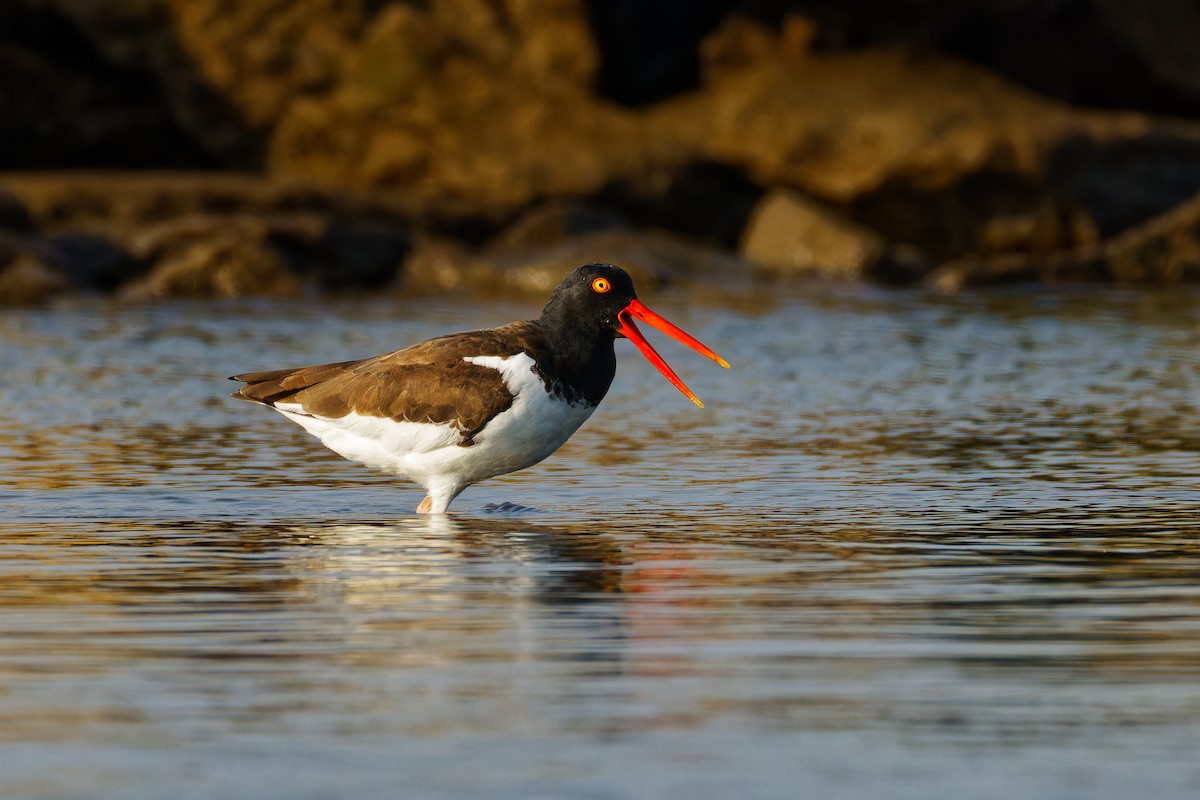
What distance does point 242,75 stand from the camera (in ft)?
104

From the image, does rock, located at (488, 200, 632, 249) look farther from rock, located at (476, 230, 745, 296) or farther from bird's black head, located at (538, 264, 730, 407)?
bird's black head, located at (538, 264, 730, 407)

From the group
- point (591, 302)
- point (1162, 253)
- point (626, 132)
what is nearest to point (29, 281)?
point (626, 132)

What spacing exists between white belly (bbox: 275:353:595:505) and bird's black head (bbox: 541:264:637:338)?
415 millimetres

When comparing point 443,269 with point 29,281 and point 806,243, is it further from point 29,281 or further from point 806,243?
point 29,281

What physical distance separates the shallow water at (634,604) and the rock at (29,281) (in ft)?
32.8

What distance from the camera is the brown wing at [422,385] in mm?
10094

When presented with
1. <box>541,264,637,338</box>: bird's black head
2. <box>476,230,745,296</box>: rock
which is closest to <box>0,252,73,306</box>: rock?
<box>476,230,745,296</box>: rock

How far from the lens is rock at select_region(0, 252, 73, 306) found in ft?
84.0

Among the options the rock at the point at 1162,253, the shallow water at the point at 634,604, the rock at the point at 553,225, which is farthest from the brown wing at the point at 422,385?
the rock at the point at 1162,253

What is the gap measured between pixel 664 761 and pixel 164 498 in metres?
6.00

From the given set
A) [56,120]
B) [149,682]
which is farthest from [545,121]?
[149,682]

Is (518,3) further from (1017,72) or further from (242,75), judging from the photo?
(1017,72)

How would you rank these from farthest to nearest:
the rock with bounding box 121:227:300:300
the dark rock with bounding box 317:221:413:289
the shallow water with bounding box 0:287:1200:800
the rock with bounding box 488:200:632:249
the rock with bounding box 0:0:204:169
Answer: the rock with bounding box 0:0:204:169 → the rock with bounding box 488:200:632:249 → the dark rock with bounding box 317:221:413:289 → the rock with bounding box 121:227:300:300 → the shallow water with bounding box 0:287:1200:800

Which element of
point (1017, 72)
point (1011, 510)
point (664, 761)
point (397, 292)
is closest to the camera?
point (664, 761)
